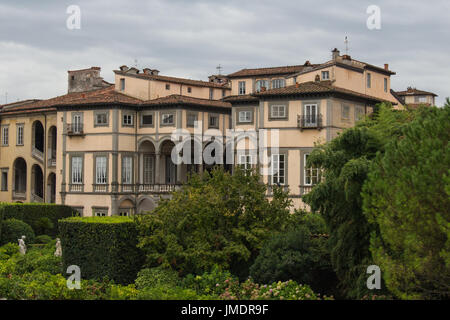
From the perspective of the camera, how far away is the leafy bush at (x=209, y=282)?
23.7 m

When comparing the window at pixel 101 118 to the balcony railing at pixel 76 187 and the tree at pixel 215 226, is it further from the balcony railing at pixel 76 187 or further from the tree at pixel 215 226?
the tree at pixel 215 226

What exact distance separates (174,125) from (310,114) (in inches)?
503

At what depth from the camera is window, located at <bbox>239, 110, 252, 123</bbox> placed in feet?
161

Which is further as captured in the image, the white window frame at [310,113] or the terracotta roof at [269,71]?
the terracotta roof at [269,71]

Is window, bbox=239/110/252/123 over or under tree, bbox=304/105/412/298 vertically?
over

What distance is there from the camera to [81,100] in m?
54.8

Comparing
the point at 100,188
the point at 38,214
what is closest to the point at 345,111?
the point at 100,188

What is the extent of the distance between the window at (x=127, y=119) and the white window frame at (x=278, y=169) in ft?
47.9

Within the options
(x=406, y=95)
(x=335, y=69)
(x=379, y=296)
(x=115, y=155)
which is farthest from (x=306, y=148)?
(x=406, y=95)

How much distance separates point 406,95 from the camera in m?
80.8

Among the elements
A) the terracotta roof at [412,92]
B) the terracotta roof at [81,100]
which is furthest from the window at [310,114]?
the terracotta roof at [412,92]

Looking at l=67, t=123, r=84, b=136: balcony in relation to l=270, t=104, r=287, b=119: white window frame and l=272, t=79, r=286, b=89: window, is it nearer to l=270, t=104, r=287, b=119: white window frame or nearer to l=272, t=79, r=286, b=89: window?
l=272, t=79, r=286, b=89: window

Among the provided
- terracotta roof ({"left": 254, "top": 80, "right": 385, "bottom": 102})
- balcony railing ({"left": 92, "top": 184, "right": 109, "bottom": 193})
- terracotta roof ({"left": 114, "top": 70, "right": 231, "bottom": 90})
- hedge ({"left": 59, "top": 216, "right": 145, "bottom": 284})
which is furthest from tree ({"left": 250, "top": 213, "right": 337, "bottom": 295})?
terracotta roof ({"left": 114, "top": 70, "right": 231, "bottom": 90})
